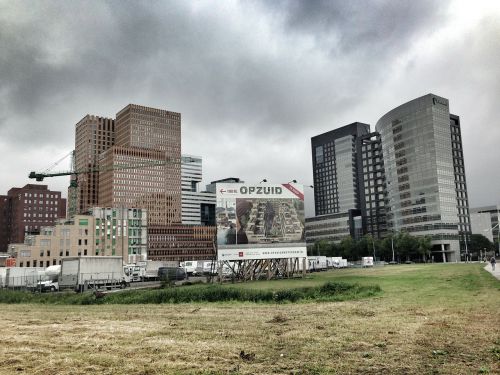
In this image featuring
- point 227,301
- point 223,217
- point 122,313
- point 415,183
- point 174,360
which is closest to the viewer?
point 174,360

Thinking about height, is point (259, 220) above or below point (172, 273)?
above

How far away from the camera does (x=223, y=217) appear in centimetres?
6144

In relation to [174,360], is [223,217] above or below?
above

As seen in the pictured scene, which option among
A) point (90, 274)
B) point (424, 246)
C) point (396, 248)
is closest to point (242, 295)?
Result: point (90, 274)

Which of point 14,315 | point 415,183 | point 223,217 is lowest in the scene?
point 14,315

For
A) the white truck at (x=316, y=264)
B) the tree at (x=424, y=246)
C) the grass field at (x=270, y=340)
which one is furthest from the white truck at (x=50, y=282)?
the tree at (x=424, y=246)

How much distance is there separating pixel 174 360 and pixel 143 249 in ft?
542

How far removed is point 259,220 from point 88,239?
347 ft

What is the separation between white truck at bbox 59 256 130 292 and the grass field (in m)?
29.4

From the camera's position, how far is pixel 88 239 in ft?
502

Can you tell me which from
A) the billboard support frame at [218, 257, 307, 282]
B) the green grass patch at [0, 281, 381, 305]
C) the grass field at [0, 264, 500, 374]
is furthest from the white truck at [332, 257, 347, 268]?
the grass field at [0, 264, 500, 374]

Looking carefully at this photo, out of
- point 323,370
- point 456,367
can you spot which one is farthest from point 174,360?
point 456,367

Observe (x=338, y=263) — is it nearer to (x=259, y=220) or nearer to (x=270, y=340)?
(x=259, y=220)

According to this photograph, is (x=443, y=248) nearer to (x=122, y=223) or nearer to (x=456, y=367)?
(x=122, y=223)
